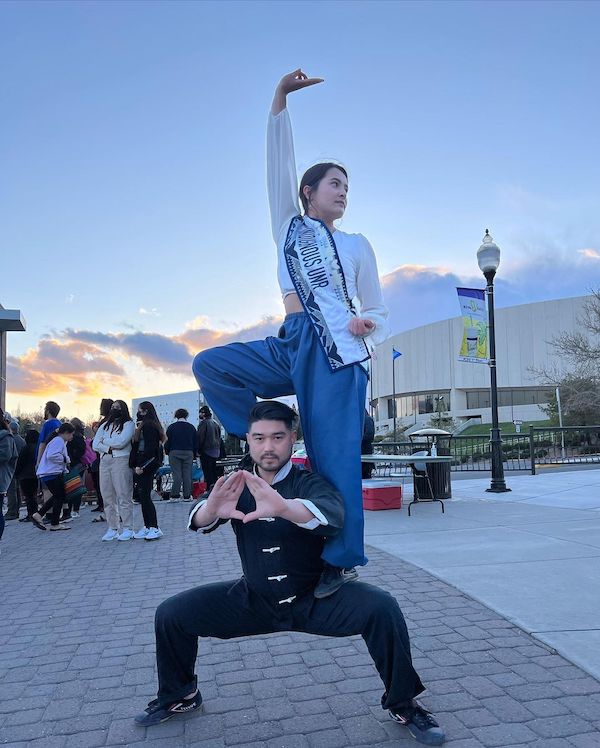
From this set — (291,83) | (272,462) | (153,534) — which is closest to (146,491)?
(153,534)

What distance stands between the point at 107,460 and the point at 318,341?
255 inches

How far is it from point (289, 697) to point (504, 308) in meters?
79.3

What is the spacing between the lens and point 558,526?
25.4 feet

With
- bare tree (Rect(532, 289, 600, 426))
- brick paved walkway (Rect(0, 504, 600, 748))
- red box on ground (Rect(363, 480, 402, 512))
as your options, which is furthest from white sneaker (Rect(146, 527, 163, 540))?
bare tree (Rect(532, 289, 600, 426))

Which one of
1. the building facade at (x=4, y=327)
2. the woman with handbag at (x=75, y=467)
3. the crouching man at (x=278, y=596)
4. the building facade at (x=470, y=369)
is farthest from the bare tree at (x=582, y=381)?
the crouching man at (x=278, y=596)

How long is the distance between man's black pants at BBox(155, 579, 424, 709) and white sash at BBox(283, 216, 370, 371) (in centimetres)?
101

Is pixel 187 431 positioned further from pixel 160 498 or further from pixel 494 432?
pixel 494 432

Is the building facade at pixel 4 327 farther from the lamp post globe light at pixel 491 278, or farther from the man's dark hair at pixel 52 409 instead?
the lamp post globe light at pixel 491 278

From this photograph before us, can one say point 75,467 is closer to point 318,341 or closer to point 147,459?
point 147,459

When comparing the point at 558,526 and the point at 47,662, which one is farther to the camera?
the point at 558,526

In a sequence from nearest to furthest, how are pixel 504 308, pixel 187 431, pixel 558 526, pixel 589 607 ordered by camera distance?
pixel 589 607, pixel 558 526, pixel 187 431, pixel 504 308

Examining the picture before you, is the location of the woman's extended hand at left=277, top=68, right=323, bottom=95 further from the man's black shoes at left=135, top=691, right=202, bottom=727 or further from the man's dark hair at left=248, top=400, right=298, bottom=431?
the man's black shoes at left=135, top=691, right=202, bottom=727

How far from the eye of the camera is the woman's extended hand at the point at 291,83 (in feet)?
9.53

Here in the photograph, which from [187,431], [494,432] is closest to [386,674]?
[187,431]
